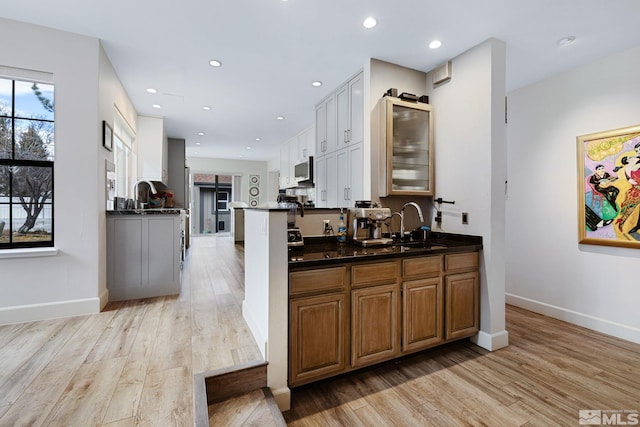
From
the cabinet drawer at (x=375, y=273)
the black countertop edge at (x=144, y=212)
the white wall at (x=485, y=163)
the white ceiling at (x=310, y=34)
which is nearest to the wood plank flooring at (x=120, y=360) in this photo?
the cabinet drawer at (x=375, y=273)

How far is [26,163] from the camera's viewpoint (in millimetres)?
2568

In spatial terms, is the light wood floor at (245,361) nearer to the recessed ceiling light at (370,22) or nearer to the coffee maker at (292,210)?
the coffee maker at (292,210)

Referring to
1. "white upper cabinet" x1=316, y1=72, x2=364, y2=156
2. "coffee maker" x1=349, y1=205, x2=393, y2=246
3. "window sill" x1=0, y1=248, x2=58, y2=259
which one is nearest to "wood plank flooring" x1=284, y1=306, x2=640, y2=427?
"coffee maker" x1=349, y1=205, x2=393, y2=246

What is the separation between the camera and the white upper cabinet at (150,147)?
5.05m

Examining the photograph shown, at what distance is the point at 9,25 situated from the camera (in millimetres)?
2471

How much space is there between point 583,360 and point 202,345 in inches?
120

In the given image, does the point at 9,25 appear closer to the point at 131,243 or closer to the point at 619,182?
the point at 131,243

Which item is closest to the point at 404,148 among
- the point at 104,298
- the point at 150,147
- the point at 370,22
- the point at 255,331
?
the point at 370,22

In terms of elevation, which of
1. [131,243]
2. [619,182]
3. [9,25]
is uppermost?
[9,25]

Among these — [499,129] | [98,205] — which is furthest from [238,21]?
[499,129]

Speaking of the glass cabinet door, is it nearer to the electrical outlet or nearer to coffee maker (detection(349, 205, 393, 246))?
the electrical outlet

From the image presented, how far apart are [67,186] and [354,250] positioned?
2679 millimetres

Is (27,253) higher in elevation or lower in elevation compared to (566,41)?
lower

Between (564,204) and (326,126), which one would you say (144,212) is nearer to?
(326,126)
